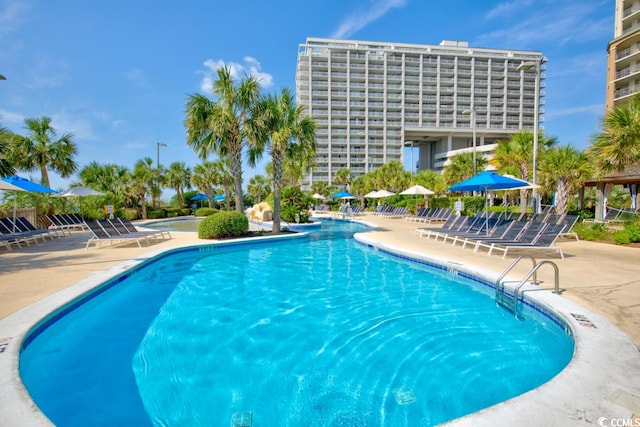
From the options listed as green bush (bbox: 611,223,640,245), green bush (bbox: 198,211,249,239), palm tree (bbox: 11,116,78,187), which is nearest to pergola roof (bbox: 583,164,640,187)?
green bush (bbox: 611,223,640,245)

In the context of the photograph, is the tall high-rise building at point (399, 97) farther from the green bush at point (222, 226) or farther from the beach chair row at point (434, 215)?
Answer: the green bush at point (222, 226)

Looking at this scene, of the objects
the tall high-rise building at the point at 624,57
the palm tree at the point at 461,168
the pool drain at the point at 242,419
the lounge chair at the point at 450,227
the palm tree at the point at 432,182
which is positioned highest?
the tall high-rise building at the point at 624,57

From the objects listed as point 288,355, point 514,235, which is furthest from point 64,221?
point 514,235

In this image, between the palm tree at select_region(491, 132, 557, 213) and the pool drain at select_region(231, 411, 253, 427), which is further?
the palm tree at select_region(491, 132, 557, 213)

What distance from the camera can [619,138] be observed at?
32.8 feet

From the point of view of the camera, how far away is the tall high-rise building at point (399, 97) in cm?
7100

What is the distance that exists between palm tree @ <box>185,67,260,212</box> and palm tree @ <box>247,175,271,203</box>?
29062mm

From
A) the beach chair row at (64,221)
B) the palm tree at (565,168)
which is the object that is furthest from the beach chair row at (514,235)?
the beach chair row at (64,221)

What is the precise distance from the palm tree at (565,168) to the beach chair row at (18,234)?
2098 centimetres

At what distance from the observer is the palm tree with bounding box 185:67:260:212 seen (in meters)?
12.1

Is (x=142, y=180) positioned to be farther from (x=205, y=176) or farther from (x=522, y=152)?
(x=522, y=152)

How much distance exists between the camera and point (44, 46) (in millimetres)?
10742

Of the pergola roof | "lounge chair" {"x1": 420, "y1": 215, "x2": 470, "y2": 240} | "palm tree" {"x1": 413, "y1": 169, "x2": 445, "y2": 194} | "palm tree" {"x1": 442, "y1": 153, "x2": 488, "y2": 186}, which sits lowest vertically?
"lounge chair" {"x1": 420, "y1": 215, "x2": 470, "y2": 240}

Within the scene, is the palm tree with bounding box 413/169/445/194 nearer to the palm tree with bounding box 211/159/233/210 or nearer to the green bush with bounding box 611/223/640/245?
the green bush with bounding box 611/223/640/245
